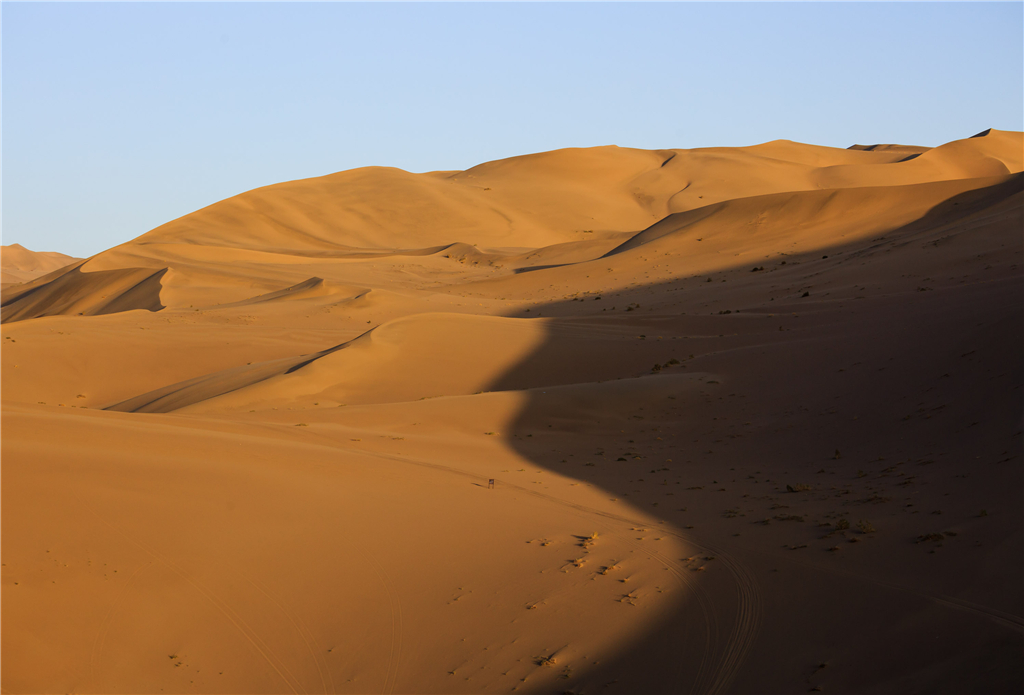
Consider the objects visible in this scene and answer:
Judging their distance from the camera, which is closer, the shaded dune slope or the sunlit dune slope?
the shaded dune slope

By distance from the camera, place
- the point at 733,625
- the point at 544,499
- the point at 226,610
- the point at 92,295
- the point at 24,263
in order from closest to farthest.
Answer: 1. the point at 733,625
2. the point at 226,610
3. the point at 544,499
4. the point at 92,295
5. the point at 24,263

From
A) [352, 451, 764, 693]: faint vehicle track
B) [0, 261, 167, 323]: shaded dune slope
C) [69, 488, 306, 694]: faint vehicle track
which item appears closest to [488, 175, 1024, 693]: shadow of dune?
[352, 451, 764, 693]: faint vehicle track

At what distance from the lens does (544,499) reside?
7.85m

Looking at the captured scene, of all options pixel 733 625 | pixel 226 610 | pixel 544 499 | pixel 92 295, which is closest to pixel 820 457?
pixel 544 499

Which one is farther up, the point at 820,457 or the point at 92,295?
the point at 92,295

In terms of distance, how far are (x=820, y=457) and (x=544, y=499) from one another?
3218 mm

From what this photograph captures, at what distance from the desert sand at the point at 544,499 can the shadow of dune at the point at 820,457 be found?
1.4 inches

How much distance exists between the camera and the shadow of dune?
4.60m

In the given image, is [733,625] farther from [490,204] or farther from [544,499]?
[490,204]

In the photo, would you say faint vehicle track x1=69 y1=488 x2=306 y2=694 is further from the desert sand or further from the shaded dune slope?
the shaded dune slope

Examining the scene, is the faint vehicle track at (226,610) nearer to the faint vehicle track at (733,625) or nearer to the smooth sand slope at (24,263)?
the faint vehicle track at (733,625)

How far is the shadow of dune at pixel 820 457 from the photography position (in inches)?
181

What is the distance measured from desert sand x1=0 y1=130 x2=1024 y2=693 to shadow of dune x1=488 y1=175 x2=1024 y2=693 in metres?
0.03

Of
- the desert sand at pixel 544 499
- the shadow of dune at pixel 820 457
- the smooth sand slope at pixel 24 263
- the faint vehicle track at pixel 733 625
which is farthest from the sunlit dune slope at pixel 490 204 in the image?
the smooth sand slope at pixel 24 263
